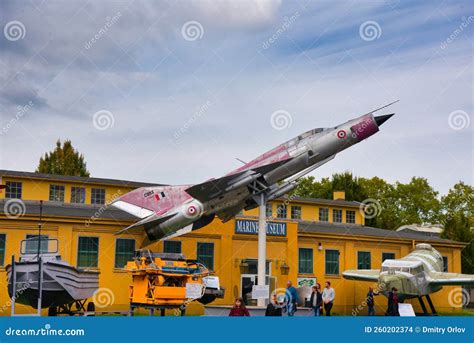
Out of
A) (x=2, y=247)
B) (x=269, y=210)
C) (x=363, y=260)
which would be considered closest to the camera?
(x=2, y=247)

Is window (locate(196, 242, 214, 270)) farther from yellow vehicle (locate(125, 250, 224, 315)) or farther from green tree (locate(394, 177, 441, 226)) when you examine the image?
green tree (locate(394, 177, 441, 226))

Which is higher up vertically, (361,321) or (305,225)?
(305,225)

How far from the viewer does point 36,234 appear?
1219 inches

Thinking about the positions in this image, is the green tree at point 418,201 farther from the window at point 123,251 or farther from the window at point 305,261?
the window at point 123,251

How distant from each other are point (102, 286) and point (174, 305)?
636 cm

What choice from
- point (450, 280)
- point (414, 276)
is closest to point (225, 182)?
point (414, 276)

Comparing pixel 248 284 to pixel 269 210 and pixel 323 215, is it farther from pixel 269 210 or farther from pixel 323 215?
pixel 323 215

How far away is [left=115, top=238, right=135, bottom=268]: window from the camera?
3316cm

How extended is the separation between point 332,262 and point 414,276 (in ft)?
19.3

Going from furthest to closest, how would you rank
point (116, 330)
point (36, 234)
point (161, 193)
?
point (161, 193), point (36, 234), point (116, 330)

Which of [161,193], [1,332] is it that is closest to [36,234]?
[161,193]

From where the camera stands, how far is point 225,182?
30969 millimetres

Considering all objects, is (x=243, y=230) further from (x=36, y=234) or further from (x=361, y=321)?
(x=361, y=321)

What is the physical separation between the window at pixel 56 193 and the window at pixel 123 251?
589 centimetres
